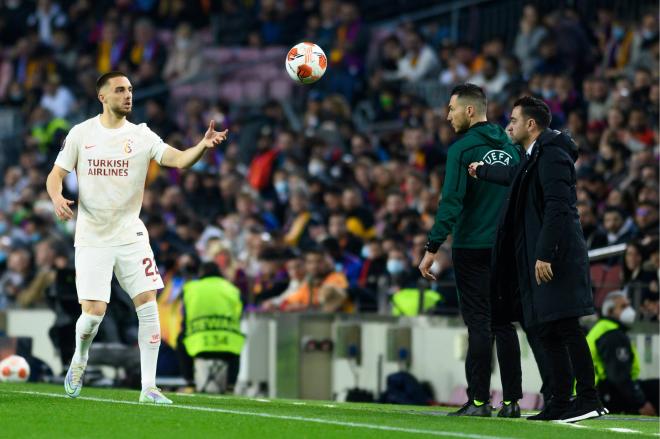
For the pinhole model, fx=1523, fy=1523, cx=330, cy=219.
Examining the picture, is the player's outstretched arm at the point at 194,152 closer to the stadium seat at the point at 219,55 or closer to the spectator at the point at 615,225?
the spectator at the point at 615,225

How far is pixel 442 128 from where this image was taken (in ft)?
65.7

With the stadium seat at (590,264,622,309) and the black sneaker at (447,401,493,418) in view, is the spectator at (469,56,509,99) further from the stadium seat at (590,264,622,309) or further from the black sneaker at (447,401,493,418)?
the black sneaker at (447,401,493,418)

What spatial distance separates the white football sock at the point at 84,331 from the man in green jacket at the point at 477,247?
2327mm

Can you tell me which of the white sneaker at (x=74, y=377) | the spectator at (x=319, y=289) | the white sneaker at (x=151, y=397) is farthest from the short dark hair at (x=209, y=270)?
the white sneaker at (x=151, y=397)

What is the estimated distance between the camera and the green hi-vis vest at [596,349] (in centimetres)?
1345

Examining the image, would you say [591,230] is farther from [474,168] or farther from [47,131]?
[47,131]

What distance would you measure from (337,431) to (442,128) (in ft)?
38.2

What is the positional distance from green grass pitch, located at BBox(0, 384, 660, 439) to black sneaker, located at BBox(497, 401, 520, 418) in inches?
13.9

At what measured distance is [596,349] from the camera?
13500 mm

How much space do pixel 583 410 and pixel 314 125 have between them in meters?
13.6

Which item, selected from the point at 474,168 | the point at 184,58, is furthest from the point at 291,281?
the point at 184,58

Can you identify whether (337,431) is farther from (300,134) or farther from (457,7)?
(457,7)

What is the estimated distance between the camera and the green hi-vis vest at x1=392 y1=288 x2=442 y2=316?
16219 mm

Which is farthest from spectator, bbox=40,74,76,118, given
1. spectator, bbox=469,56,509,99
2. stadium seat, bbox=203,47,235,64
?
spectator, bbox=469,56,509,99
